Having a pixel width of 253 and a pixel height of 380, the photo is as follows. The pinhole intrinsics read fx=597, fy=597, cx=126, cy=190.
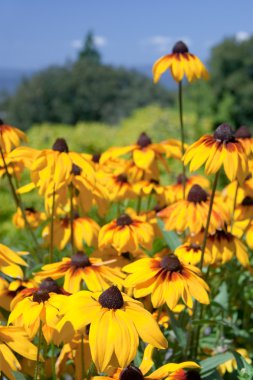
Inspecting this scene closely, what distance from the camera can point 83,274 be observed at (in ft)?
3.61

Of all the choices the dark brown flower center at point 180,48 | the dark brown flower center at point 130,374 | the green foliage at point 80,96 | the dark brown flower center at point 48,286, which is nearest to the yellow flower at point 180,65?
the dark brown flower center at point 180,48

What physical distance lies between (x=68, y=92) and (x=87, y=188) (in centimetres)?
2391

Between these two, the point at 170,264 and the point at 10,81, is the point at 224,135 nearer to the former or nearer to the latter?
the point at 170,264

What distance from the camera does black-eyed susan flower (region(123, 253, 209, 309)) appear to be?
99cm

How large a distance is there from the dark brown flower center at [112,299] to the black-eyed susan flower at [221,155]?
1.03 ft

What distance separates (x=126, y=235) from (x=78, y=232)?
194 millimetres

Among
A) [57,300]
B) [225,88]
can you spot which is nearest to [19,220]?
[57,300]

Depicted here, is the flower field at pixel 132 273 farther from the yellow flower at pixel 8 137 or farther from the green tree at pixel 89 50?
the green tree at pixel 89 50

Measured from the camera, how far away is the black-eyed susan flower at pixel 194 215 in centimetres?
132

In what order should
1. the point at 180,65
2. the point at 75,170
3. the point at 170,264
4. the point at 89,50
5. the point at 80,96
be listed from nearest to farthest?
the point at 170,264, the point at 75,170, the point at 180,65, the point at 80,96, the point at 89,50

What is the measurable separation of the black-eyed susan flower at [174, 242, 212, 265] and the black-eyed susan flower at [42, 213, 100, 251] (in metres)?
0.24

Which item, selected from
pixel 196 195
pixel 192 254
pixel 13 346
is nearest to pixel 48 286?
pixel 13 346

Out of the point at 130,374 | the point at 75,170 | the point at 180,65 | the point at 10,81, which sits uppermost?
the point at 10,81

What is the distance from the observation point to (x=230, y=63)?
59.8 feet
